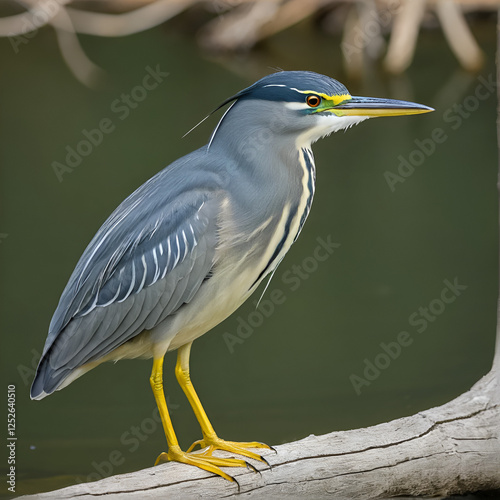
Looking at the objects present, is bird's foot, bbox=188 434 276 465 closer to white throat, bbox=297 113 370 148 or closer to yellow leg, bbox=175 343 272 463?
yellow leg, bbox=175 343 272 463

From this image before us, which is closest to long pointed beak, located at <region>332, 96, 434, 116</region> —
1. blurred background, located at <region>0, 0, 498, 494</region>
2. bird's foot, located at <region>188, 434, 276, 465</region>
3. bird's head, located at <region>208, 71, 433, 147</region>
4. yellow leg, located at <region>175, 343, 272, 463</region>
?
bird's head, located at <region>208, 71, 433, 147</region>

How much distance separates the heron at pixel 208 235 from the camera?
9.02ft

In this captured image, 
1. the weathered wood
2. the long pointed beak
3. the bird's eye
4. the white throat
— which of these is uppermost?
the bird's eye

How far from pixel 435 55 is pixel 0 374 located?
9844mm

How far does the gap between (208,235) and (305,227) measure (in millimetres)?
4003

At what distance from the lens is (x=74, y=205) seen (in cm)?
707

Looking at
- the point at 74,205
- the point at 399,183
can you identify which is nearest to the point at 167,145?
the point at 74,205

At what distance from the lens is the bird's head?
8.89 ft

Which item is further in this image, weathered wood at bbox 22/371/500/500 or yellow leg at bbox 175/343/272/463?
yellow leg at bbox 175/343/272/463

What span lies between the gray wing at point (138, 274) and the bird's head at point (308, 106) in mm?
274

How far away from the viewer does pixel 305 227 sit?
22.1ft

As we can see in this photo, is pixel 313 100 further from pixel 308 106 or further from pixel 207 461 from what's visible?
pixel 207 461

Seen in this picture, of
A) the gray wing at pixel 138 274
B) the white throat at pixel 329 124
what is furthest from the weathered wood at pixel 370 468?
the white throat at pixel 329 124

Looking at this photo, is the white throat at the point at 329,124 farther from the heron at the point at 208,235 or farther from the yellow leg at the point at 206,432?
the yellow leg at the point at 206,432
